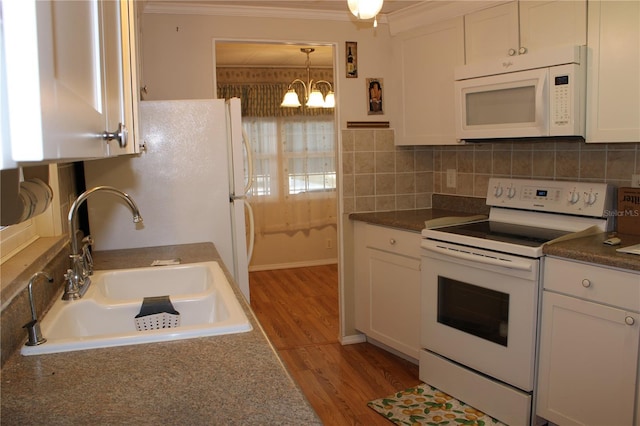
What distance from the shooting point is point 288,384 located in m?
1.06

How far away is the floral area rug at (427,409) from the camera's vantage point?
8.61 ft

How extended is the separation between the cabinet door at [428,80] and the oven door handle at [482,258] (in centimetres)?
74

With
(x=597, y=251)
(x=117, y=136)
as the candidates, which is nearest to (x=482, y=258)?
(x=597, y=251)

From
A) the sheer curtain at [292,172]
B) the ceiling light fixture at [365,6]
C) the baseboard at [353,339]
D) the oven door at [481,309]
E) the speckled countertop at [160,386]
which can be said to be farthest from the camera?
the sheer curtain at [292,172]

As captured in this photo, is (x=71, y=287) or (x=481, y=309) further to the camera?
(x=481, y=309)

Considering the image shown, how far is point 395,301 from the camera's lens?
3.29 metres

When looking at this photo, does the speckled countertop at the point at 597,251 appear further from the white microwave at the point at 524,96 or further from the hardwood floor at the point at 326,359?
the hardwood floor at the point at 326,359

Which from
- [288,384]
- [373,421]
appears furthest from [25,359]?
[373,421]

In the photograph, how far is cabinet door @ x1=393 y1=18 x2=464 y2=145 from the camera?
123 inches

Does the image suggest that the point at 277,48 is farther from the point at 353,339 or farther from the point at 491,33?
the point at 353,339

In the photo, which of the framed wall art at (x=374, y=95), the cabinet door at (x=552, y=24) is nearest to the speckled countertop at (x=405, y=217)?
the framed wall art at (x=374, y=95)

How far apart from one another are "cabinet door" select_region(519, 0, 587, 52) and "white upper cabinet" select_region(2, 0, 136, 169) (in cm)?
233

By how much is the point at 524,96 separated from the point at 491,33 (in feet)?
1.50

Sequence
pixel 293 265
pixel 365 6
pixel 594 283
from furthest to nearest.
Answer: pixel 293 265
pixel 594 283
pixel 365 6
